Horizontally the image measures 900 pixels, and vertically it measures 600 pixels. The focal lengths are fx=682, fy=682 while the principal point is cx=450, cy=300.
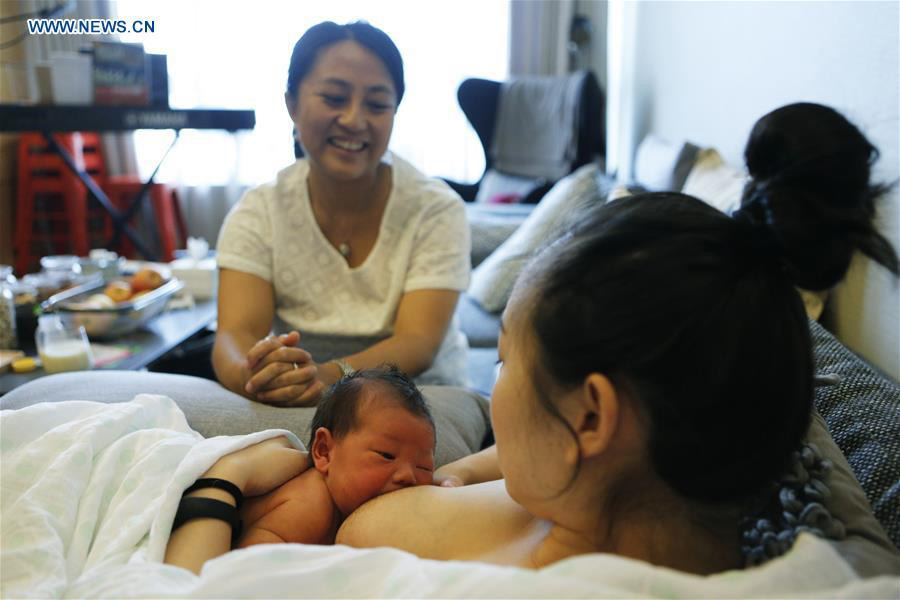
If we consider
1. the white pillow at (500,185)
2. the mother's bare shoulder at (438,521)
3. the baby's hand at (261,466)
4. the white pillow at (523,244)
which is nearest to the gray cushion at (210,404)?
the baby's hand at (261,466)

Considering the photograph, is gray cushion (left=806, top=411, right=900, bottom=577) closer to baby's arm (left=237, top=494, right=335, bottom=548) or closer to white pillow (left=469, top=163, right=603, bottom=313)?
baby's arm (left=237, top=494, right=335, bottom=548)

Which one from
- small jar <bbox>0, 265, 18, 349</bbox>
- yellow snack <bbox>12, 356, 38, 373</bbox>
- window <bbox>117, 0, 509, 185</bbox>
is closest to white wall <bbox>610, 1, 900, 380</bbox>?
window <bbox>117, 0, 509, 185</bbox>

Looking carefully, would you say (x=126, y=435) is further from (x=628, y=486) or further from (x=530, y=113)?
(x=530, y=113)

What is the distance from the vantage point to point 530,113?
3.63m

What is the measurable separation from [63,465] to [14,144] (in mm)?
3990

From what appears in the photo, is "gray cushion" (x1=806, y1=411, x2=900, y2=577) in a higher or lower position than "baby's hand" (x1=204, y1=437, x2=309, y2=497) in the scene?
higher

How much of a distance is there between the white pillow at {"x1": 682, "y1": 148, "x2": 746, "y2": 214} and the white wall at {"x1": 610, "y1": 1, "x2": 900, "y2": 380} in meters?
0.07

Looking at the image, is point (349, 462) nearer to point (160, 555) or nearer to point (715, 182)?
point (160, 555)

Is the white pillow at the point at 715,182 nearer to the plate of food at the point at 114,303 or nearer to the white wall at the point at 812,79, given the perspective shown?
the white wall at the point at 812,79

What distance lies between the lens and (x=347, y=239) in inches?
59.8

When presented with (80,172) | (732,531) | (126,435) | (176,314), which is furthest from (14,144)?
(732,531)

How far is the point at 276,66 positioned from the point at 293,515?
0.96 meters

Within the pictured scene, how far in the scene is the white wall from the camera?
1.01 m

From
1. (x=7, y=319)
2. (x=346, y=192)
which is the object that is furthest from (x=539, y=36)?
(x=7, y=319)
